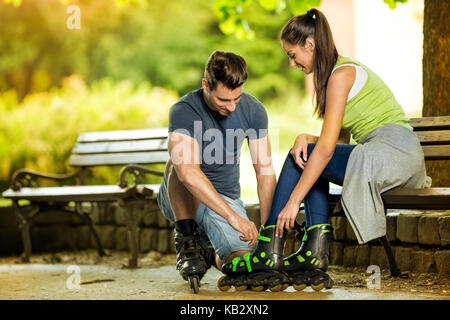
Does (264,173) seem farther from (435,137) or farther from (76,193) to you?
(76,193)

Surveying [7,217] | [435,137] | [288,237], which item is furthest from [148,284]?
[7,217]

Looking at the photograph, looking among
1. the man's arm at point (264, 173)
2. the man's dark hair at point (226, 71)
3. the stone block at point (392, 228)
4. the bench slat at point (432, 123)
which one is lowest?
the stone block at point (392, 228)

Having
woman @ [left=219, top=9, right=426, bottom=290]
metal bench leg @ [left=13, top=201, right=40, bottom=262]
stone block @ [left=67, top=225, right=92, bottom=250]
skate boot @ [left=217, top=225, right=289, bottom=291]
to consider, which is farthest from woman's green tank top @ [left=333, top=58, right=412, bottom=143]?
stone block @ [left=67, top=225, right=92, bottom=250]

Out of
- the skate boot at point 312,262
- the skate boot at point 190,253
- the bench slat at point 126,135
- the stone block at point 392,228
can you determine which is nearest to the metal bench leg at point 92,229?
the bench slat at point 126,135

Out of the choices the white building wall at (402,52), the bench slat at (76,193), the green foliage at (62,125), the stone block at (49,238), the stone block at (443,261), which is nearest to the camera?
the stone block at (443,261)

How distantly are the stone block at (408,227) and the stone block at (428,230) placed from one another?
0.10ft

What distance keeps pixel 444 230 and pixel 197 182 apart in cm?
158

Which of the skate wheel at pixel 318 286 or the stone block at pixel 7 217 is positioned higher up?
the stone block at pixel 7 217

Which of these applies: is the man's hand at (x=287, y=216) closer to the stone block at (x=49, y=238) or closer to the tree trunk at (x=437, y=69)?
the tree trunk at (x=437, y=69)

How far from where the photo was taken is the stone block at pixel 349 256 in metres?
4.36

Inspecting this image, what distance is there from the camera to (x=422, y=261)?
13.0 feet

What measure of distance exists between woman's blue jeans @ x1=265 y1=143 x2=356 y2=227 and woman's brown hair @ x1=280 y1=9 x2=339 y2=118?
357 millimetres

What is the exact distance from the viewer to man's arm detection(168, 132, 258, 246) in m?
3.21

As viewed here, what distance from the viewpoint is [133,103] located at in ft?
24.9
